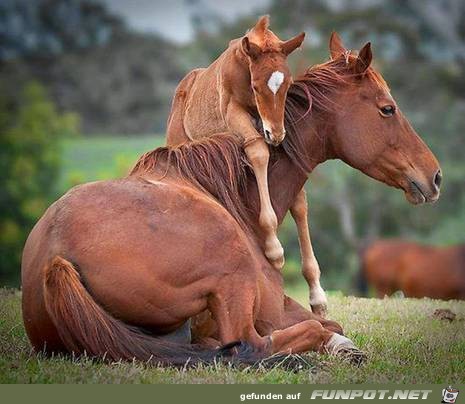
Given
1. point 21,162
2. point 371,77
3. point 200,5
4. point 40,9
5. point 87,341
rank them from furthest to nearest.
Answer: point 200,5 → point 40,9 → point 21,162 → point 371,77 → point 87,341

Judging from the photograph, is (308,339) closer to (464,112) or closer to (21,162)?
(21,162)

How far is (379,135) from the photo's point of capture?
216 inches

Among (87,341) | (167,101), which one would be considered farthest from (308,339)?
(167,101)

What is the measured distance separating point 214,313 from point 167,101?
19794 millimetres

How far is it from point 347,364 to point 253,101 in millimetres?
1690

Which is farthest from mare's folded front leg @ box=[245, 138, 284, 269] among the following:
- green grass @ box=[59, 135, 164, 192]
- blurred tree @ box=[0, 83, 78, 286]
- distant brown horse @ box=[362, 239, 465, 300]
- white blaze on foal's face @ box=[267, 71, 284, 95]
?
green grass @ box=[59, 135, 164, 192]

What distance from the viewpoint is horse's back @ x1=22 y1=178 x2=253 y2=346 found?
4.35m

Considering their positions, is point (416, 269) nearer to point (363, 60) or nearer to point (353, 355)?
point (363, 60)

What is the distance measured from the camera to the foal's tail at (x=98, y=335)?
424cm

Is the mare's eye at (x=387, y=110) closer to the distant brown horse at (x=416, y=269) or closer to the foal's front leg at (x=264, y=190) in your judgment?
the foal's front leg at (x=264, y=190)

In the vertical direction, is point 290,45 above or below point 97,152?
above

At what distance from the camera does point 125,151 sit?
72.2 feet

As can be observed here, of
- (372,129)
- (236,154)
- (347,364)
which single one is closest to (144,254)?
(236,154)

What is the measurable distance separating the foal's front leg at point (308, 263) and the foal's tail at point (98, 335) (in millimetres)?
1292
